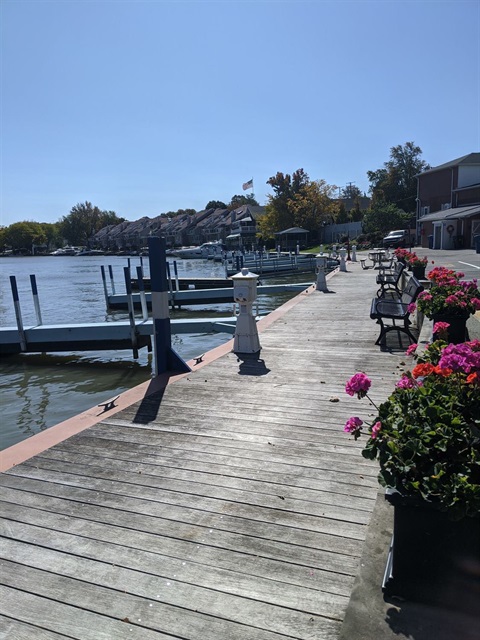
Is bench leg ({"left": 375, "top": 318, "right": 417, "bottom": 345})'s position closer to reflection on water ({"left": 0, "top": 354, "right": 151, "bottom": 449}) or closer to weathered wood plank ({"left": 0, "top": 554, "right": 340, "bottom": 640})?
reflection on water ({"left": 0, "top": 354, "right": 151, "bottom": 449})

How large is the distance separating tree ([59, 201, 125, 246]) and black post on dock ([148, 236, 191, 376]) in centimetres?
16115

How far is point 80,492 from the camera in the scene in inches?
128

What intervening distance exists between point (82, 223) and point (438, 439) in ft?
551

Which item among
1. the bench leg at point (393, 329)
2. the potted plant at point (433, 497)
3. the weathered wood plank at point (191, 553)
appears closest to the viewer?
the potted plant at point (433, 497)

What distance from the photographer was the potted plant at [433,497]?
184cm

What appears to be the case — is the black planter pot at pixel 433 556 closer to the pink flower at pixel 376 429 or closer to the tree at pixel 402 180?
the pink flower at pixel 376 429

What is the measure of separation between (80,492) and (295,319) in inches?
280

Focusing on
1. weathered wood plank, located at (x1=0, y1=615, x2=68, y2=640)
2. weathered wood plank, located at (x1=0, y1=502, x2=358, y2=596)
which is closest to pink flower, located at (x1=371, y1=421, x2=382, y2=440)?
weathered wood plank, located at (x1=0, y1=502, x2=358, y2=596)

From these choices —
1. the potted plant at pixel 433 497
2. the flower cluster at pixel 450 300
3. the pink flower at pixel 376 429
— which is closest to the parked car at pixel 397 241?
the flower cluster at pixel 450 300

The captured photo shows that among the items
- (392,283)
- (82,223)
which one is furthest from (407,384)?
(82,223)

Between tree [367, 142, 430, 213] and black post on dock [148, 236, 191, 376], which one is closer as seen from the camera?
black post on dock [148, 236, 191, 376]

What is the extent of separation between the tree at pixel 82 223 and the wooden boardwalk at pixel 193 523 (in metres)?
164

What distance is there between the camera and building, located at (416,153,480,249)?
35.1m

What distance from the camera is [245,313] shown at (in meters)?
6.91
